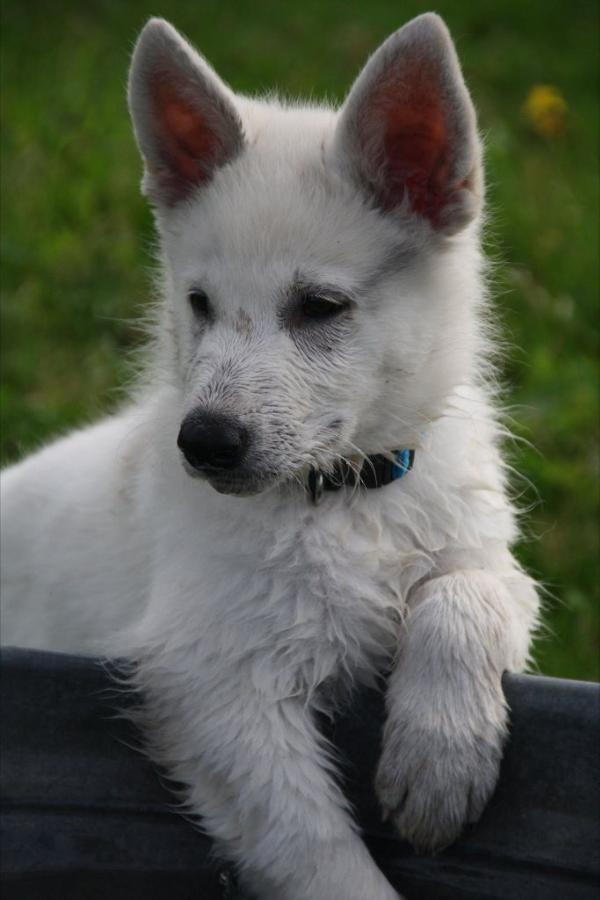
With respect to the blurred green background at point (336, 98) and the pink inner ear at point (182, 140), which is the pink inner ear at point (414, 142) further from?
the blurred green background at point (336, 98)

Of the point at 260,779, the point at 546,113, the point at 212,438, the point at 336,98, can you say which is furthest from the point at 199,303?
the point at 546,113

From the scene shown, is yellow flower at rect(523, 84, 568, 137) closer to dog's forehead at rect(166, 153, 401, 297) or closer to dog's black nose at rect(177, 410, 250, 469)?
dog's forehead at rect(166, 153, 401, 297)

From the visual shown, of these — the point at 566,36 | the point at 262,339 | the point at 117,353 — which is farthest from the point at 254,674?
the point at 566,36

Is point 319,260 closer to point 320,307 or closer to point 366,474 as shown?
point 320,307

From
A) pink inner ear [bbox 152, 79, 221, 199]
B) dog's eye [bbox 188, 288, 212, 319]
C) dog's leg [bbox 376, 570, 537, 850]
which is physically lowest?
dog's leg [bbox 376, 570, 537, 850]

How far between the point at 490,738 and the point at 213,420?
925 millimetres

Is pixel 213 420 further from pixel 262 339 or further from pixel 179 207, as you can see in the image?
pixel 179 207

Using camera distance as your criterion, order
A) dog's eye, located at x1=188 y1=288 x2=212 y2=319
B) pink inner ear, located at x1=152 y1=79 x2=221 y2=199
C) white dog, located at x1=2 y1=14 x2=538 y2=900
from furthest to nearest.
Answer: pink inner ear, located at x1=152 y1=79 x2=221 y2=199
dog's eye, located at x1=188 y1=288 x2=212 y2=319
white dog, located at x1=2 y1=14 x2=538 y2=900

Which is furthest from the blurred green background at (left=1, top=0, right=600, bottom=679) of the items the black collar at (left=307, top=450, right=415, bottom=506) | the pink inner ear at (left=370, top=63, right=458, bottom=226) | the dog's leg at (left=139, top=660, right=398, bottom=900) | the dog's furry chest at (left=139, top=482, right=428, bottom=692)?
the dog's leg at (left=139, top=660, right=398, bottom=900)

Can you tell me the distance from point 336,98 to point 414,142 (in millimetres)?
3228

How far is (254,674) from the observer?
3242 mm

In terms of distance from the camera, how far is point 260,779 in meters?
3.14

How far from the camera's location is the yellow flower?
328 inches

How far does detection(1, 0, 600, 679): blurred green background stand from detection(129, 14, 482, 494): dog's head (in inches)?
27.5
